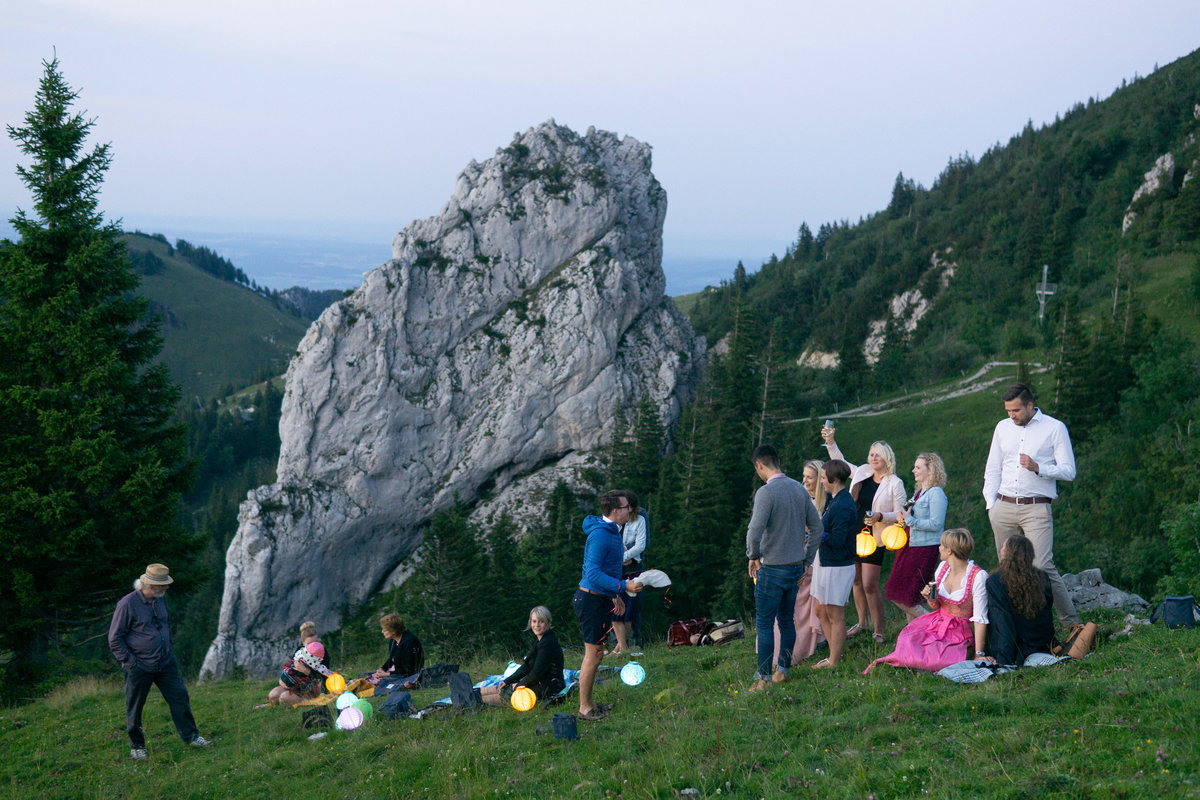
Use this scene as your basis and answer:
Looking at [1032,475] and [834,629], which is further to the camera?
[834,629]

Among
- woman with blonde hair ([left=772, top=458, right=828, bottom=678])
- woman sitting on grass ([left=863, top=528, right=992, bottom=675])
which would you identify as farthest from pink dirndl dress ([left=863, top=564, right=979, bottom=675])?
woman with blonde hair ([left=772, top=458, right=828, bottom=678])

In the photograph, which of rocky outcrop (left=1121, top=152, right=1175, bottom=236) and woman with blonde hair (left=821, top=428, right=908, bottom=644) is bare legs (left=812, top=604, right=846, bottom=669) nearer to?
woman with blonde hair (left=821, top=428, right=908, bottom=644)

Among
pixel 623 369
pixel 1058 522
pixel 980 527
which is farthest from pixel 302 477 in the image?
pixel 1058 522

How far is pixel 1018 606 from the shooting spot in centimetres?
831

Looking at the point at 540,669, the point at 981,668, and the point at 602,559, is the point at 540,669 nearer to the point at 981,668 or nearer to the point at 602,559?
the point at 602,559

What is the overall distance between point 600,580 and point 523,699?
88.9 inches

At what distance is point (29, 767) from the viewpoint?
959 centimetres

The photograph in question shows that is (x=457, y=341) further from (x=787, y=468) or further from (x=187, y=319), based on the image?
(x=187, y=319)

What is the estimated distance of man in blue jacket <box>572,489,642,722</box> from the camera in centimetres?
815

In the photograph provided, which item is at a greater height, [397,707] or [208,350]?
[208,350]

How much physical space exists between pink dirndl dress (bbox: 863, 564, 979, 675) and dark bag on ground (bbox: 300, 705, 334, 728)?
23.1 feet

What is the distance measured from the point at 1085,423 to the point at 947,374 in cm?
2218

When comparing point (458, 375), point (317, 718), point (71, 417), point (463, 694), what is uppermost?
point (458, 375)

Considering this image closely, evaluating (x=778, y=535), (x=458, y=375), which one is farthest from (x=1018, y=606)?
(x=458, y=375)
